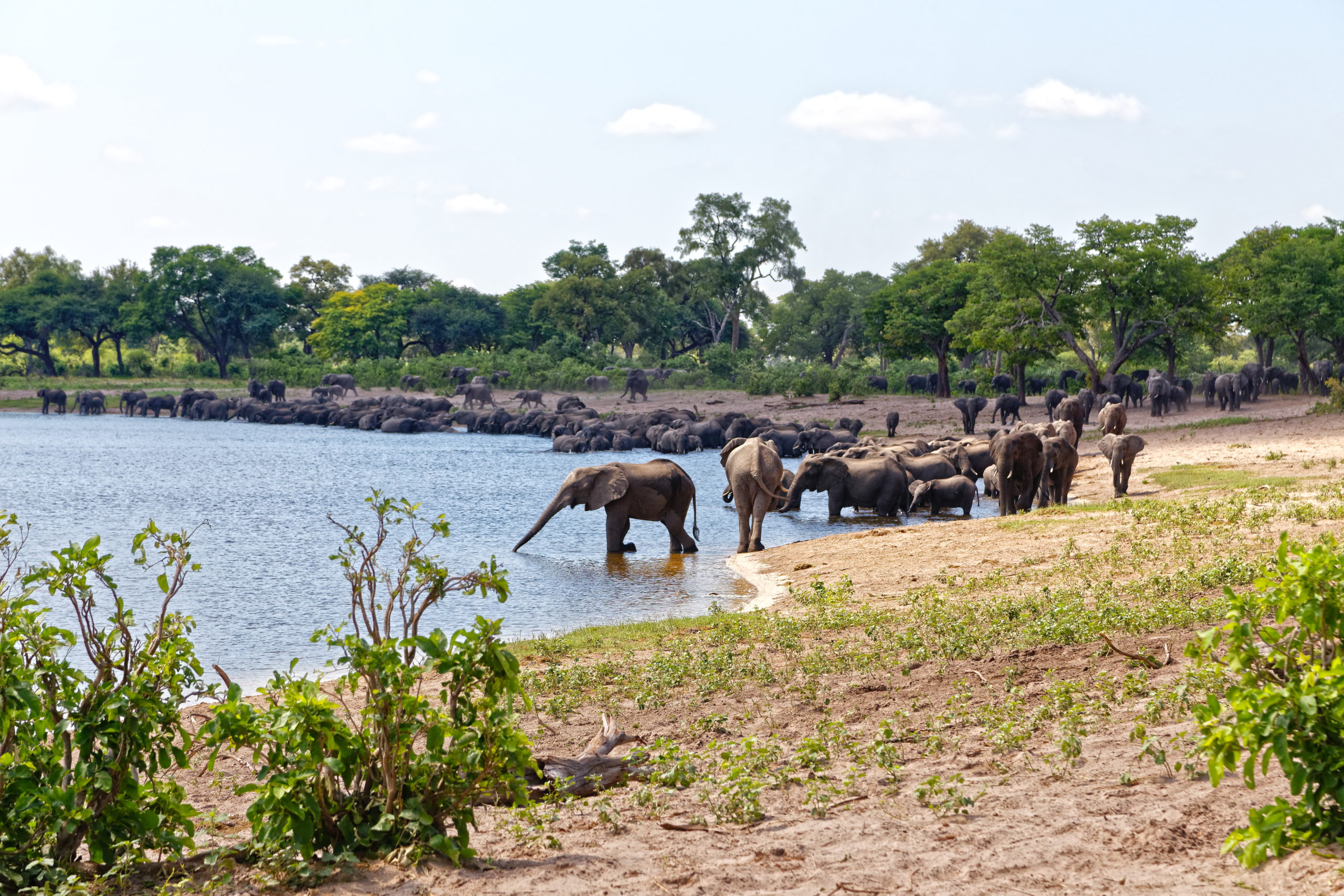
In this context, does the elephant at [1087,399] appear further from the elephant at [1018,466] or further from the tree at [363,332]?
the tree at [363,332]

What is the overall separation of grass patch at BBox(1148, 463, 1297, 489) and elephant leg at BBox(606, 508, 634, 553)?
9754mm

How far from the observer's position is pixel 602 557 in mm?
19312

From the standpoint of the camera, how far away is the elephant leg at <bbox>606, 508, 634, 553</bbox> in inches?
762

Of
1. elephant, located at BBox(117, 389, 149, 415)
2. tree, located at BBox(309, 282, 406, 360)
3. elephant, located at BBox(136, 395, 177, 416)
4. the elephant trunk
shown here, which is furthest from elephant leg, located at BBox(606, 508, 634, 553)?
tree, located at BBox(309, 282, 406, 360)

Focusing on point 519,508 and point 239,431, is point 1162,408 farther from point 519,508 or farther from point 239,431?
point 239,431

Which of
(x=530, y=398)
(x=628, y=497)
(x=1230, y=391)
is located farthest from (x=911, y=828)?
Result: (x=530, y=398)

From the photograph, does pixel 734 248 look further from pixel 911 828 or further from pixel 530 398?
pixel 911 828

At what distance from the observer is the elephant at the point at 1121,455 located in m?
21.8

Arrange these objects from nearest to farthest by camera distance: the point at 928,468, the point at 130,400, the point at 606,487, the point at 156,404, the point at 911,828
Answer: the point at 911,828
the point at 606,487
the point at 928,468
the point at 156,404
the point at 130,400

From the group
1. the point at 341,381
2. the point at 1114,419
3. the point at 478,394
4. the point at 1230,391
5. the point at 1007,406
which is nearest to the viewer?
the point at 1114,419

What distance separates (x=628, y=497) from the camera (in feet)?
63.3

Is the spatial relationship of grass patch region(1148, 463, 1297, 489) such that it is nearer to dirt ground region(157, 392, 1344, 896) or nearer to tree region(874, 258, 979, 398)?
dirt ground region(157, 392, 1344, 896)

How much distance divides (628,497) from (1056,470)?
8548 millimetres

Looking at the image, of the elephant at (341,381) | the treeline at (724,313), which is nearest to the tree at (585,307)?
the treeline at (724,313)
